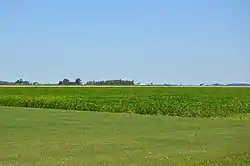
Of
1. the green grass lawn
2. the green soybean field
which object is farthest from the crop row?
the green grass lawn

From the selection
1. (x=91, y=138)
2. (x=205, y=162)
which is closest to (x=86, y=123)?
(x=91, y=138)

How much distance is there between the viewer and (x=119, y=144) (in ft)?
59.3

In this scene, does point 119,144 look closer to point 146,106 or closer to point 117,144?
point 117,144

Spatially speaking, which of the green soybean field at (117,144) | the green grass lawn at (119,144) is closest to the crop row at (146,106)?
the green soybean field at (117,144)

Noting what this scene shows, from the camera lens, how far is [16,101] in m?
48.3

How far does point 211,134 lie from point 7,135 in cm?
887

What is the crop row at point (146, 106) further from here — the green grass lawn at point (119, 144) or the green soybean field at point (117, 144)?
the green grass lawn at point (119, 144)

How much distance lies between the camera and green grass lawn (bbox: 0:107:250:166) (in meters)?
14.4

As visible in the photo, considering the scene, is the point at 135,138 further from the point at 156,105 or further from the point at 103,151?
the point at 156,105

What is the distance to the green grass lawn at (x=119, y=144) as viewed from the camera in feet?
47.3

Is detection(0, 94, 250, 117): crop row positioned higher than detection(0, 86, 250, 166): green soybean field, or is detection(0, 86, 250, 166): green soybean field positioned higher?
detection(0, 94, 250, 117): crop row

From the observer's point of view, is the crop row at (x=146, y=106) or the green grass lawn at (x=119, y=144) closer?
the green grass lawn at (x=119, y=144)

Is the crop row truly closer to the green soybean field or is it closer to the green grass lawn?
the green soybean field

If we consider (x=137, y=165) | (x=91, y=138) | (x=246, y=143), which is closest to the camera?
(x=137, y=165)
